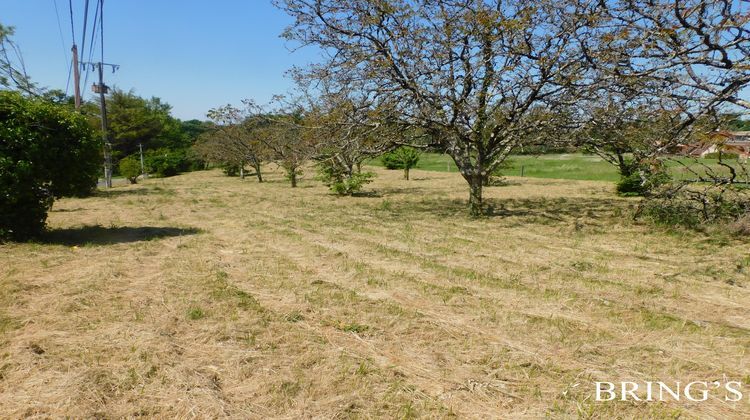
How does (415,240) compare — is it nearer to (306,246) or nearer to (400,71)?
(306,246)

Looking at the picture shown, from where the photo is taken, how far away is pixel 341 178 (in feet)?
57.4

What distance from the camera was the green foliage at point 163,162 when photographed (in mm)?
35438

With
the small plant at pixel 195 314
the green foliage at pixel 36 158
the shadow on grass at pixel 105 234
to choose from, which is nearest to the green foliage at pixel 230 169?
the shadow on grass at pixel 105 234

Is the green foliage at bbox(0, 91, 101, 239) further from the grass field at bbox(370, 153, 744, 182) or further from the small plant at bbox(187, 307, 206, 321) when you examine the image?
Result: the grass field at bbox(370, 153, 744, 182)

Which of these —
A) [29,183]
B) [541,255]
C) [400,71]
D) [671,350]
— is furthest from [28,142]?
[671,350]

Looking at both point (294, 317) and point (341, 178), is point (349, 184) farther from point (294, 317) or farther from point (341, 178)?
point (294, 317)

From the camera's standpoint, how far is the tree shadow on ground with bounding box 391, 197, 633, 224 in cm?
1099

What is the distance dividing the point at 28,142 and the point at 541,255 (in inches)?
342

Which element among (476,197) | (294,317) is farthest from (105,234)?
(476,197)

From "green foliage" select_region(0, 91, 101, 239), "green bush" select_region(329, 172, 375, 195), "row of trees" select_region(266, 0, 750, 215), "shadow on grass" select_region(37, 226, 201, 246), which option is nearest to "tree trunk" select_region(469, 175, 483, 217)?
"row of trees" select_region(266, 0, 750, 215)

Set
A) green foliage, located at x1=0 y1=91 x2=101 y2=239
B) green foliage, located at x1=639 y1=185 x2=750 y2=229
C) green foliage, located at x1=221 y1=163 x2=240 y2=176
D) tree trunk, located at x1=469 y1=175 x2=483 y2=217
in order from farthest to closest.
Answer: green foliage, located at x1=221 y1=163 x2=240 y2=176
tree trunk, located at x1=469 y1=175 x2=483 y2=217
green foliage, located at x1=639 y1=185 x2=750 y2=229
green foliage, located at x1=0 y1=91 x2=101 y2=239

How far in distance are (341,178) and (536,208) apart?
790 centimetres

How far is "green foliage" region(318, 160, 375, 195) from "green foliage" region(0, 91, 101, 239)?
28.9 ft

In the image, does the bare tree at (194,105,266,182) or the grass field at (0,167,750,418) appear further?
the bare tree at (194,105,266,182)
